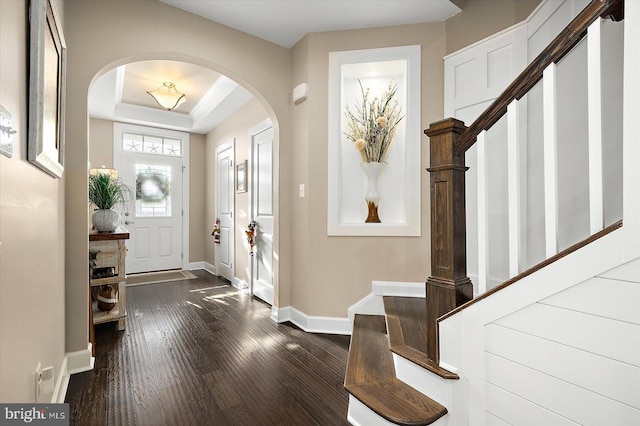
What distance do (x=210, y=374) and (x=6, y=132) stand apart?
5.80ft

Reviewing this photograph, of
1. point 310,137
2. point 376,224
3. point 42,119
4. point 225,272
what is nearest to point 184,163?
point 225,272

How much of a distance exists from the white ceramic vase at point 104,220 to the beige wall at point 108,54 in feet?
2.60

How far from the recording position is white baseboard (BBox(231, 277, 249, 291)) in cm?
437

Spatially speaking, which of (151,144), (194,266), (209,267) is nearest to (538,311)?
(209,267)

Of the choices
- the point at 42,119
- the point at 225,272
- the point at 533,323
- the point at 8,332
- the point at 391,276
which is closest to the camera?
the point at 8,332

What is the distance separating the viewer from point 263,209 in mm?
3910

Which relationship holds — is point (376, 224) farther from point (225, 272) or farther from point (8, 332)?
point (225, 272)

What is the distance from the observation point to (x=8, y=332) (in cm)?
99

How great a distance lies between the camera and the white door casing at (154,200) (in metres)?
5.26

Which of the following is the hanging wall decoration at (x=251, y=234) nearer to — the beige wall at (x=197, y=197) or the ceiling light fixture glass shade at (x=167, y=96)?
the ceiling light fixture glass shade at (x=167, y=96)

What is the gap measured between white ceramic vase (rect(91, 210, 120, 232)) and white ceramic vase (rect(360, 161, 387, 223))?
239 cm

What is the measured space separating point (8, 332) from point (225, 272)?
4.14 metres

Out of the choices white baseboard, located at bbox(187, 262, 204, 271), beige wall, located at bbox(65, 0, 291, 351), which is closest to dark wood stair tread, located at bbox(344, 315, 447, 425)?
beige wall, located at bbox(65, 0, 291, 351)

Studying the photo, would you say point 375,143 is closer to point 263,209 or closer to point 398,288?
point 398,288
